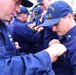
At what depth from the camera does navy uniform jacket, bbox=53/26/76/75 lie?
1916mm

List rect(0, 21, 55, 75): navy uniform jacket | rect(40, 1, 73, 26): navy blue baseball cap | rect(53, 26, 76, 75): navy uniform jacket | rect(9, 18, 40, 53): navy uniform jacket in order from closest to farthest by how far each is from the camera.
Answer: rect(0, 21, 55, 75): navy uniform jacket < rect(53, 26, 76, 75): navy uniform jacket < rect(40, 1, 73, 26): navy blue baseball cap < rect(9, 18, 40, 53): navy uniform jacket

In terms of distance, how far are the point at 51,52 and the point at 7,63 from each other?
331 mm

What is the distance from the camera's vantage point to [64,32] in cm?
216

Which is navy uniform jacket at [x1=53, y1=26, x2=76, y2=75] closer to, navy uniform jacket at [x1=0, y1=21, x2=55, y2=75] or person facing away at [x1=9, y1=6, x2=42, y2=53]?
navy uniform jacket at [x1=0, y1=21, x2=55, y2=75]

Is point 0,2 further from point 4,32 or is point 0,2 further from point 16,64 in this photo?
point 16,64

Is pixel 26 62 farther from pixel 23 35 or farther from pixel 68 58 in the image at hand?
pixel 23 35

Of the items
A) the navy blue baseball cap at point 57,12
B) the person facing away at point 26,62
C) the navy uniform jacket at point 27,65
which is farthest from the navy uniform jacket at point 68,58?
the navy uniform jacket at point 27,65

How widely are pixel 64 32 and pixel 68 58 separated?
12.4 inches

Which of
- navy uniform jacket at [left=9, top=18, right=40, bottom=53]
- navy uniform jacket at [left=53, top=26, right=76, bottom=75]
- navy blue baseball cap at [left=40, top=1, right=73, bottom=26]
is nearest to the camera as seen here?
navy uniform jacket at [left=53, top=26, right=76, bottom=75]

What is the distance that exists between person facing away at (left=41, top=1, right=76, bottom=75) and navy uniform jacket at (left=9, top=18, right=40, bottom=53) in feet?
4.86

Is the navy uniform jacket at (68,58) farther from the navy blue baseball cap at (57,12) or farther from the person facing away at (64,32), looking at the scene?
the navy blue baseball cap at (57,12)

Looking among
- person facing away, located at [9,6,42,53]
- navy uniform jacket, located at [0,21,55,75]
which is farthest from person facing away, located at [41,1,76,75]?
person facing away, located at [9,6,42,53]

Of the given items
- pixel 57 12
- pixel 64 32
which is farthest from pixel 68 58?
pixel 57 12

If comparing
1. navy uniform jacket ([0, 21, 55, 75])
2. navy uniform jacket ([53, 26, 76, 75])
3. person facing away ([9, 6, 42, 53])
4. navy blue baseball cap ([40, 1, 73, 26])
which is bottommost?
person facing away ([9, 6, 42, 53])
